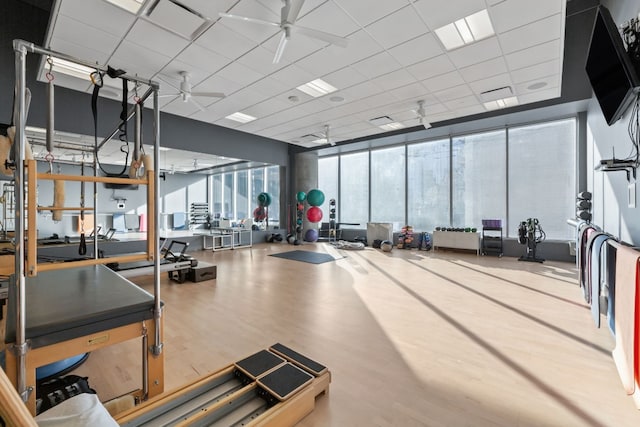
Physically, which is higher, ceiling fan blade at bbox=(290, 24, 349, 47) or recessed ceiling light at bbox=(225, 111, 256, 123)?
recessed ceiling light at bbox=(225, 111, 256, 123)

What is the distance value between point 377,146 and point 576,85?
520cm

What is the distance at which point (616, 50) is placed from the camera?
2.04 metres

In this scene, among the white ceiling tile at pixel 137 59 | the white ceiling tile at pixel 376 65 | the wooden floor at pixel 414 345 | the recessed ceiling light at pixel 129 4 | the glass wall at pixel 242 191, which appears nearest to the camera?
the wooden floor at pixel 414 345

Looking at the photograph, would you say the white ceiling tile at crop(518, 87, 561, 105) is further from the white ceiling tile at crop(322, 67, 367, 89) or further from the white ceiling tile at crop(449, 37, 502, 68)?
the white ceiling tile at crop(322, 67, 367, 89)

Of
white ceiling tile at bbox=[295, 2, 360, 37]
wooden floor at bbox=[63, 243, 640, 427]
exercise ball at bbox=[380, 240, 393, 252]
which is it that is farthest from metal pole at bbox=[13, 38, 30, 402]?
exercise ball at bbox=[380, 240, 393, 252]

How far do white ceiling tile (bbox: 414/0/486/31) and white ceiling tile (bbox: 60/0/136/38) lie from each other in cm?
324

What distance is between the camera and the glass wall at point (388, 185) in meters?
9.48

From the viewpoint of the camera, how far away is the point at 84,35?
3643 mm

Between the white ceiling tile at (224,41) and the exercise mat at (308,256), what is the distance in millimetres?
4242

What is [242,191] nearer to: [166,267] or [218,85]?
[218,85]

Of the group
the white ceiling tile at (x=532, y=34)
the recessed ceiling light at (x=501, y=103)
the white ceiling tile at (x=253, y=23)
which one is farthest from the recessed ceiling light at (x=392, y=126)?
the white ceiling tile at (x=253, y=23)

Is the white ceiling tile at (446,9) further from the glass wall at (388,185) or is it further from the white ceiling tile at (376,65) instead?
the glass wall at (388,185)

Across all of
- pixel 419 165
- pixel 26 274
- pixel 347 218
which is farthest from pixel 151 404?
pixel 347 218

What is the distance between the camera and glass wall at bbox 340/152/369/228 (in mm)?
10398
